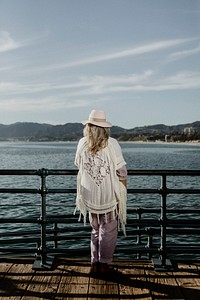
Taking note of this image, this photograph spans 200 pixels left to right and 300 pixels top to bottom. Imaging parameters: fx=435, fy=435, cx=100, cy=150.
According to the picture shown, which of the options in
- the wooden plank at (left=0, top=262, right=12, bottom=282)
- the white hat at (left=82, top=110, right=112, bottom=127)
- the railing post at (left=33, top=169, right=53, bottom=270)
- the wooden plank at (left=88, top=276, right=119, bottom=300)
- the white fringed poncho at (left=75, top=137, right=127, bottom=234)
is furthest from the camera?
the railing post at (left=33, top=169, right=53, bottom=270)

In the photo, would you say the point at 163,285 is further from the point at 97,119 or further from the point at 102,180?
the point at 97,119

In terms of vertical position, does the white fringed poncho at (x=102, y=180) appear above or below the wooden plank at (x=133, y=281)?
above

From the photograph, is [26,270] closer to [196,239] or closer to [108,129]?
[108,129]

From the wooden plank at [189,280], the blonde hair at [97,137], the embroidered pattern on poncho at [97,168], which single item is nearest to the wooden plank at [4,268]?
the embroidered pattern on poncho at [97,168]

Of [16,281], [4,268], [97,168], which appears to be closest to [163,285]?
[97,168]

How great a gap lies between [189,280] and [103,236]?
3.57 feet

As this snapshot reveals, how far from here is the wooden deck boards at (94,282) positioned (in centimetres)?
445

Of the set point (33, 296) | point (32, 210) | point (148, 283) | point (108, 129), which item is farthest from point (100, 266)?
point (32, 210)

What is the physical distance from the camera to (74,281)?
4.84 metres

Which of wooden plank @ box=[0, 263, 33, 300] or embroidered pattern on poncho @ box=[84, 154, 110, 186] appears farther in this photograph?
embroidered pattern on poncho @ box=[84, 154, 110, 186]

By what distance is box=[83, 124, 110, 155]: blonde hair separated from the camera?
4.73 m

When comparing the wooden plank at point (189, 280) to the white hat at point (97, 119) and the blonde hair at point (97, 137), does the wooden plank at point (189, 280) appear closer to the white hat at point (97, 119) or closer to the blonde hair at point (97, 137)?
the blonde hair at point (97, 137)

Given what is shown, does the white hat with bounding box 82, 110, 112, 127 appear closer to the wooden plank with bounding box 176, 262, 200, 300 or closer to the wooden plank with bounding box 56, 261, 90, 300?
the wooden plank with bounding box 56, 261, 90, 300

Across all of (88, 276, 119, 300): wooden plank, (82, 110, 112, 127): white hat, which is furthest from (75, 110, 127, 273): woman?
(88, 276, 119, 300): wooden plank
